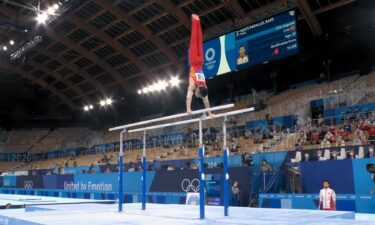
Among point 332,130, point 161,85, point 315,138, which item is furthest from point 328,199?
point 161,85

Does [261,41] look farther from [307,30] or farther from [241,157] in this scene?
[241,157]

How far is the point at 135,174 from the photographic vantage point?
16844mm

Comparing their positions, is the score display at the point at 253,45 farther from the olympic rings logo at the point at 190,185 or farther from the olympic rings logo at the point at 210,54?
the olympic rings logo at the point at 190,185

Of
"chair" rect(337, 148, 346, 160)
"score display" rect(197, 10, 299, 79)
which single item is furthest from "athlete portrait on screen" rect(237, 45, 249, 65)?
"chair" rect(337, 148, 346, 160)

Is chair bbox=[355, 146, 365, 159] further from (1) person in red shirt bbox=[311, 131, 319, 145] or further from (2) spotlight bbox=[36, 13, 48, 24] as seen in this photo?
(2) spotlight bbox=[36, 13, 48, 24]

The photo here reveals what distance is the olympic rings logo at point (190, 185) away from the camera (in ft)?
45.6

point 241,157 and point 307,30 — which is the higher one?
point 307,30

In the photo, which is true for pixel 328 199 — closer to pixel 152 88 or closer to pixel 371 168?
pixel 371 168

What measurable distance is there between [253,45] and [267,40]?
2.54 feet

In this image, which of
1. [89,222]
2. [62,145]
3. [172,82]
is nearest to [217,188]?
[89,222]

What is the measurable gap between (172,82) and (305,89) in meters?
9.14

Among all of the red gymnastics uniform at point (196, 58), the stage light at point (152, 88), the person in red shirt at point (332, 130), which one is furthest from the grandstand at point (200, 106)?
the person in red shirt at point (332, 130)

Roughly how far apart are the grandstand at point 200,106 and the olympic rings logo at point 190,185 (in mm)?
43

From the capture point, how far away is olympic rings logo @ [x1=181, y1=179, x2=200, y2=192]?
13.9m
